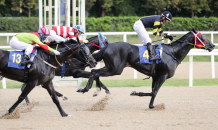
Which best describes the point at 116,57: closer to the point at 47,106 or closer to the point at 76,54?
the point at 76,54

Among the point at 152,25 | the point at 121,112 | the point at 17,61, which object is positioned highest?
the point at 152,25

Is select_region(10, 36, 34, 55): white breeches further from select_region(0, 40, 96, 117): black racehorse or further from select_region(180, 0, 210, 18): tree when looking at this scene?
select_region(180, 0, 210, 18): tree

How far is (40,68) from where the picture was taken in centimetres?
566

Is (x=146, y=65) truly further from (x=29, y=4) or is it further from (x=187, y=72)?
(x=29, y=4)

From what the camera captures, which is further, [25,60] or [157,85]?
[157,85]

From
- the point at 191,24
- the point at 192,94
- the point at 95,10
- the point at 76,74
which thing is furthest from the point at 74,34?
the point at 95,10

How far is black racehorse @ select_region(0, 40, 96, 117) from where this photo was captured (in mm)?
5621

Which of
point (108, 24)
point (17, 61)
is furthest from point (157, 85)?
point (108, 24)

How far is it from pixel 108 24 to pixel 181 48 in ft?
49.2

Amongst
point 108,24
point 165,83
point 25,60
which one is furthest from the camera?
point 108,24

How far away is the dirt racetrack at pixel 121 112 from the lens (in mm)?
5156

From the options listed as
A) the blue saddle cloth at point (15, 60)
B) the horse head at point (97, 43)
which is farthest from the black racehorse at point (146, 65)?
the blue saddle cloth at point (15, 60)

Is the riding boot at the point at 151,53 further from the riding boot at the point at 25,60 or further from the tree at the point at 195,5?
the tree at the point at 195,5

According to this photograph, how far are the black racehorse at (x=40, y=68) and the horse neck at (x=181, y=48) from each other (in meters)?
1.86
